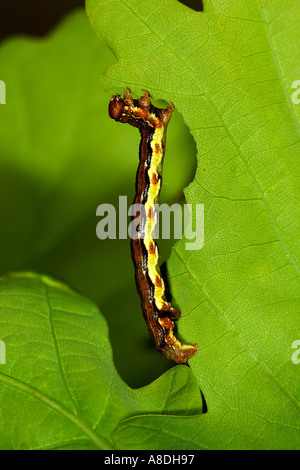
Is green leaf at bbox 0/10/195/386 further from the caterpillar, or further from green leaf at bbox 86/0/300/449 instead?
green leaf at bbox 86/0/300/449

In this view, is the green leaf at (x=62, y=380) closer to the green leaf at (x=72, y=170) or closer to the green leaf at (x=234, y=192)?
the green leaf at (x=234, y=192)

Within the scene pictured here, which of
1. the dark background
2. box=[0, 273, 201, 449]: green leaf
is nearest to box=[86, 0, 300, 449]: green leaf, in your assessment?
box=[0, 273, 201, 449]: green leaf

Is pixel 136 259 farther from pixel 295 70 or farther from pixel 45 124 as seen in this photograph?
pixel 45 124

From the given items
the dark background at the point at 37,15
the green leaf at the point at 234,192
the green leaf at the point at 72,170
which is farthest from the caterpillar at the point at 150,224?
the dark background at the point at 37,15

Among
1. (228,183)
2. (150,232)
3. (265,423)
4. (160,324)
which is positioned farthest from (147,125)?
(265,423)

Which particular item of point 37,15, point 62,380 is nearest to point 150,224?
point 62,380

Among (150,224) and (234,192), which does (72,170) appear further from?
(234,192)
